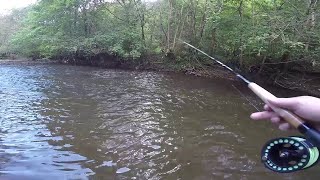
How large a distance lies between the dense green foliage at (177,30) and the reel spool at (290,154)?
10892 millimetres

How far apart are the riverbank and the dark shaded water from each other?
11.9ft

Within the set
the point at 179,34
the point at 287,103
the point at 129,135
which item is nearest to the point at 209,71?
the point at 179,34

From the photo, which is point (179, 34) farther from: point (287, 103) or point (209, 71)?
point (287, 103)

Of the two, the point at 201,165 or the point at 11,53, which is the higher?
the point at 11,53

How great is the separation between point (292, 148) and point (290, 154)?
1.7 inches

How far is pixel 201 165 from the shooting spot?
6.05 m

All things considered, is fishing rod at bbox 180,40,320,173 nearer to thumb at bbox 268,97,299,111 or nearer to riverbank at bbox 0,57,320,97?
thumb at bbox 268,97,299,111

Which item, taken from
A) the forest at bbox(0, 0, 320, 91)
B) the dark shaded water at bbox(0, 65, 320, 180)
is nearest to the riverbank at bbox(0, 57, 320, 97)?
the forest at bbox(0, 0, 320, 91)

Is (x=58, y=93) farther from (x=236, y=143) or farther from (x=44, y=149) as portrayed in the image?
(x=236, y=143)

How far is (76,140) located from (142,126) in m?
1.85

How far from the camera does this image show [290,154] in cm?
222

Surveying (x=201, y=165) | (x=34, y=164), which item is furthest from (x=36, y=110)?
(x=201, y=165)

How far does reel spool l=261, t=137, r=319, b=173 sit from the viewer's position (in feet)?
6.82

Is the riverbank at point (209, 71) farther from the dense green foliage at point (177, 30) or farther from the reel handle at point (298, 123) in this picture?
the reel handle at point (298, 123)
